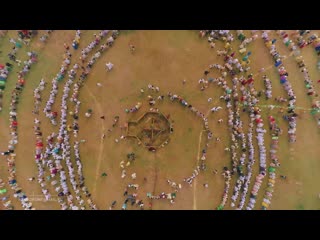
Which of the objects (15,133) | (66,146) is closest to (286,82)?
(66,146)

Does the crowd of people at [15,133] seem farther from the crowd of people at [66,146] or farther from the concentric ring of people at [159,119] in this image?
the crowd of people at [66,146]

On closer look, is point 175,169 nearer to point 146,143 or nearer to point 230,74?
point 146,143

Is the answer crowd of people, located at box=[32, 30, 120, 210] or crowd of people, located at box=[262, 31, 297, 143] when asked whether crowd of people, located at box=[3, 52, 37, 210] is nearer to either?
crowd of people, located at box=[32, 30, 120, 210]

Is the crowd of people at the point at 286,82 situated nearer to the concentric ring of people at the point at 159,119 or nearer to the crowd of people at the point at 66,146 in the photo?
the concentric ring of people at the point at 159,119

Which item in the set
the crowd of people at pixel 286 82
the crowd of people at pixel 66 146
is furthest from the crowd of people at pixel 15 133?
the crowd of people at pixel 286 82

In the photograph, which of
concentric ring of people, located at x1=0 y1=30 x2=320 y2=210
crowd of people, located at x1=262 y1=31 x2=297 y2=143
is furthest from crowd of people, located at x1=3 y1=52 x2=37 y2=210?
crowd of people, located at x1=262 y1=31 x2=297 y2=143

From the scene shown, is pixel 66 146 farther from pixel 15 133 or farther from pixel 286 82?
pixel 286 82

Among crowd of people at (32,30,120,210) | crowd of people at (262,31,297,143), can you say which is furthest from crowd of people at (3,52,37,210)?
crowd of people at (262,31,297,143)

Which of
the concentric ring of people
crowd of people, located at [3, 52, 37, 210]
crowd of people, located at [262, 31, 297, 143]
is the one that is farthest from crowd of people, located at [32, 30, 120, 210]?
crowd of people, located at [262, 31, 297, 143]

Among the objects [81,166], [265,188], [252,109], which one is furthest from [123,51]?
[265,188]
